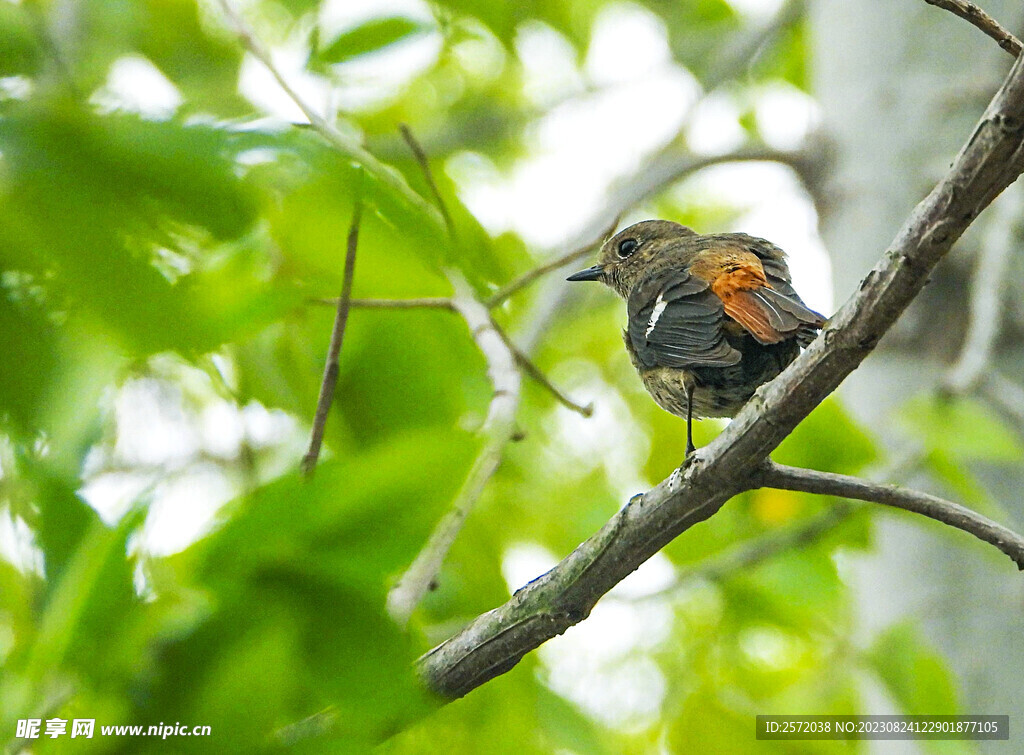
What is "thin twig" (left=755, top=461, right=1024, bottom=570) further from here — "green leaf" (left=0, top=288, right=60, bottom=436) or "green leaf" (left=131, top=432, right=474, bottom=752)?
"green leaf" (left=0, top=288, right=60, bottom=436)

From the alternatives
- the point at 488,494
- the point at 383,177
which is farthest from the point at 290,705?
the point at 488,494

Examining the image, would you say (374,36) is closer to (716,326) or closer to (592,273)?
(716,326)

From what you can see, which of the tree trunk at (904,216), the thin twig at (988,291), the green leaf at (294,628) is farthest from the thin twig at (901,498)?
the tree trunk at (904,216)

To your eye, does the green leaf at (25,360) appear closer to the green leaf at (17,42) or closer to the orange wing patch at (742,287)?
the green leaf at (17,42)

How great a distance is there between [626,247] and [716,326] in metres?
1.43

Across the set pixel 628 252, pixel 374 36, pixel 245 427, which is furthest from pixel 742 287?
pixel 374 36

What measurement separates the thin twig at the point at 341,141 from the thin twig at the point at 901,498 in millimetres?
Answer: 816

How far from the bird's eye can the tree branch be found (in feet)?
7.99

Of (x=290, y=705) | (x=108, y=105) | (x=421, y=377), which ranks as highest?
(x=108, y=105)

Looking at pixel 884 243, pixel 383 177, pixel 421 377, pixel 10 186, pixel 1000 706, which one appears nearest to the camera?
pixel 10 186

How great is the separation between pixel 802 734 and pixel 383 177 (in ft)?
13.2

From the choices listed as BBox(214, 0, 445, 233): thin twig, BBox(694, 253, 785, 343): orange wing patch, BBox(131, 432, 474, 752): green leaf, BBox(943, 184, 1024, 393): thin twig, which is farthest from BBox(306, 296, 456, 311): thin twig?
BBox(943, 184, 1024, 393): thin twig

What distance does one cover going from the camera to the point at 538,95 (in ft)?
25.3

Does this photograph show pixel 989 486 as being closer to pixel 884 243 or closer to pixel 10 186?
pixel 884 243
